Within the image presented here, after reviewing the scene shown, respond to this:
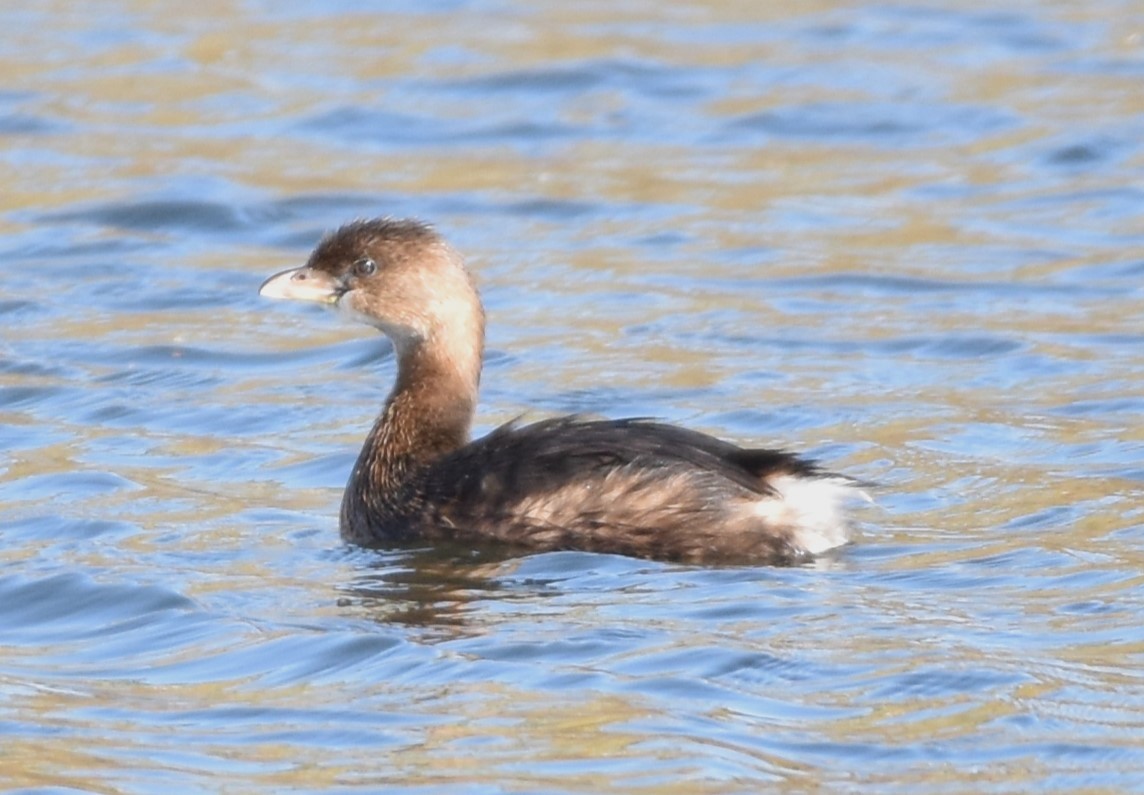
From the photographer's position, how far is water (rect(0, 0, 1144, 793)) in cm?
598

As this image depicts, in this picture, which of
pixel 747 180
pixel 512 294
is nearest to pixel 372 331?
pixel 512 294

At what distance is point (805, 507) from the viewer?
7.43 meters

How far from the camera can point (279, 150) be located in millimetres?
15031

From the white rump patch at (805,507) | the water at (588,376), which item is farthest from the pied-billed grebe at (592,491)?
the water at (588,376)

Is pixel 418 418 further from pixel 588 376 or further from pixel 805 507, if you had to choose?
pixel 588 376

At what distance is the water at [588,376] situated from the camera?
235 inches

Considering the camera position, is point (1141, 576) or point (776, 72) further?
point (776, 72)

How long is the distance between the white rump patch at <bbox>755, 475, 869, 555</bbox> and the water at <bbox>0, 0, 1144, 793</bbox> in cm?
15

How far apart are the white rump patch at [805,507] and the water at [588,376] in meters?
0.15

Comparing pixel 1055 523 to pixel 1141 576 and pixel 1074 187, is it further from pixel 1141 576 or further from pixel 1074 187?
pixel 1074 187

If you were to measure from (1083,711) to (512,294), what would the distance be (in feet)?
20.9

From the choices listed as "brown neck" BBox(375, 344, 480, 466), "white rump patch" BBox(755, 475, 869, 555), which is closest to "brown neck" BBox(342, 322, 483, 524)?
"brown neck" BBox(375, 344, 480, 466)

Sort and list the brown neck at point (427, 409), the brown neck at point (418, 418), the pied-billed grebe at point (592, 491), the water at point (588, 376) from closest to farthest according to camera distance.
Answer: the water at point (588, 376)
the pied-billed grebe at point (592, 491)
the brown neck at point (418, 418)
the brown neck at point (427, 409)

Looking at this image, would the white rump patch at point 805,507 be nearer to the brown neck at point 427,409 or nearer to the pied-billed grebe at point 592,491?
the pied-billed grebe at point 592,491
